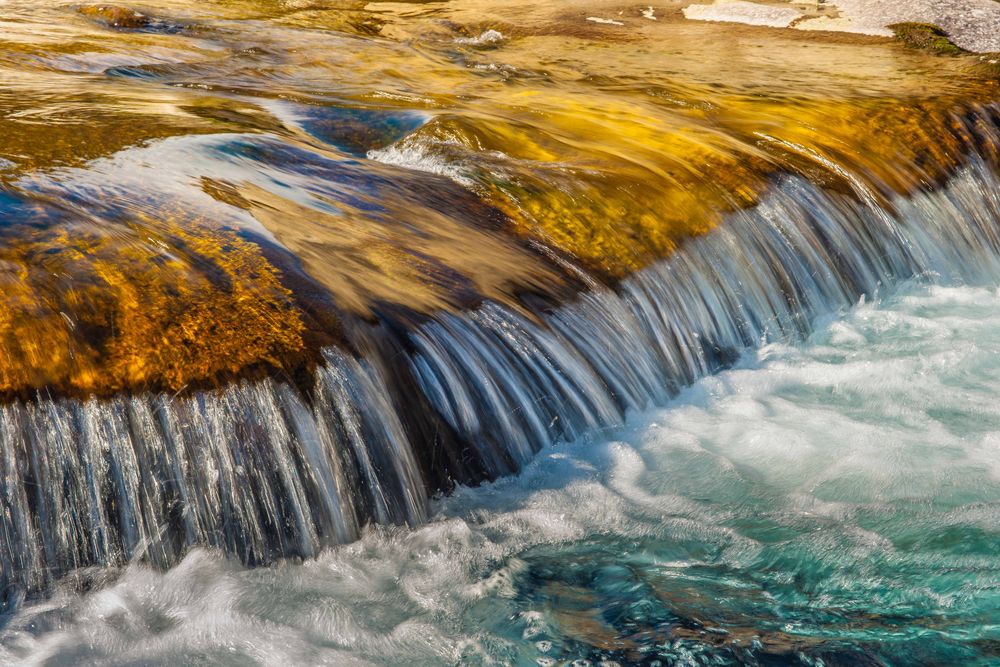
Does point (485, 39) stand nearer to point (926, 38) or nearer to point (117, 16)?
point (117, 16)

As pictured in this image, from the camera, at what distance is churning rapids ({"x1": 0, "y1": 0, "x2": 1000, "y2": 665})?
144 inches

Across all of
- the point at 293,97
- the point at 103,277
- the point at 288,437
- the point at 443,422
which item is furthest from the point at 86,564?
the point at 293,97

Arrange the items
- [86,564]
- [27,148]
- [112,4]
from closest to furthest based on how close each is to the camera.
Result: [86,564]
[27,148]
[112,4]

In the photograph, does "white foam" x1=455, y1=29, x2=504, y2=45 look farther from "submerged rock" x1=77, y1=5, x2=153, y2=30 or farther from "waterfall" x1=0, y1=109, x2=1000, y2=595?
"waterfall" x1=0, y1=109, x2=1000, y2=595

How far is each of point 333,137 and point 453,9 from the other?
6.46 m

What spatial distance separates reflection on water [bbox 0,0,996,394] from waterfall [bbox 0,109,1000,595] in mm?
144

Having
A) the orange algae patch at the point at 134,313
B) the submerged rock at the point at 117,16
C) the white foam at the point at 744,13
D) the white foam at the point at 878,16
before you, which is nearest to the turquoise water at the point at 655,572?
the orange algae patch at the point at 134,313

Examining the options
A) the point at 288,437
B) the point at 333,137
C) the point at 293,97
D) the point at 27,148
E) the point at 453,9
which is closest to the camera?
the point at 288,437

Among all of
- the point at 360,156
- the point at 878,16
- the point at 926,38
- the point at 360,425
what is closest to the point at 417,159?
the point at 360,156

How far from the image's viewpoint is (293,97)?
795 centimetres

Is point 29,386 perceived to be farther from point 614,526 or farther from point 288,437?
point 614,526

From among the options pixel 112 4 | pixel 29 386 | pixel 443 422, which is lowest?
pixel 443 422

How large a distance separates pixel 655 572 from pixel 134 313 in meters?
2.16

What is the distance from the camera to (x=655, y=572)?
3.98 metres
